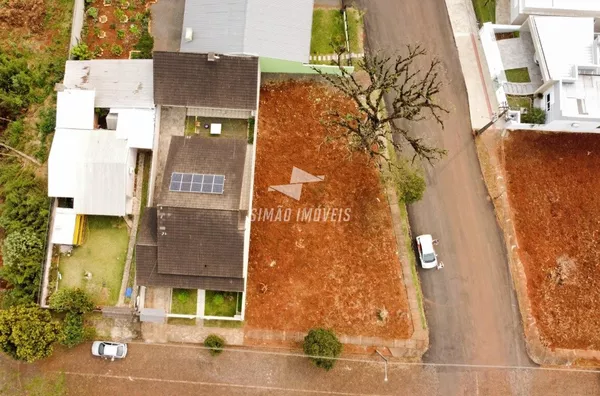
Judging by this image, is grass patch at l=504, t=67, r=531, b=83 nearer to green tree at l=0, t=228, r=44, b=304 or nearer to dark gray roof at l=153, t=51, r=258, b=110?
dark gray roof at l=153, t=51, r=258, b=110

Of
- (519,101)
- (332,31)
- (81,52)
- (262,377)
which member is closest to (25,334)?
(262,377)

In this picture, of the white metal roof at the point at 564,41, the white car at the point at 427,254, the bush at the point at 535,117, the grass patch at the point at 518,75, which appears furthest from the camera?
the grass patch at the point at 518,75

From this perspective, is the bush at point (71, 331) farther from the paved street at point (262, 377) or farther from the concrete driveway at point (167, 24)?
the concrete driveway at point (167, 24)

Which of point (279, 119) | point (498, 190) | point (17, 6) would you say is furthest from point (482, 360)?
point (17, 6)

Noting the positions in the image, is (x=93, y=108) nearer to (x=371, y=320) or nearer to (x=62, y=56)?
(x=62, y=56)

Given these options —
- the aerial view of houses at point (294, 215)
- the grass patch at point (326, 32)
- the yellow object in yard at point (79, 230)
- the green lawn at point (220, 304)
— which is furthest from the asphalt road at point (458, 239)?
the yellow object in yard at point (79, 230)

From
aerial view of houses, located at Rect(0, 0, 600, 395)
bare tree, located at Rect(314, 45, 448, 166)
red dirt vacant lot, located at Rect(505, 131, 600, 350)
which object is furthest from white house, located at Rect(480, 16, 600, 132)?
bare tree, located at Rect(314, 45, 448, 166)
